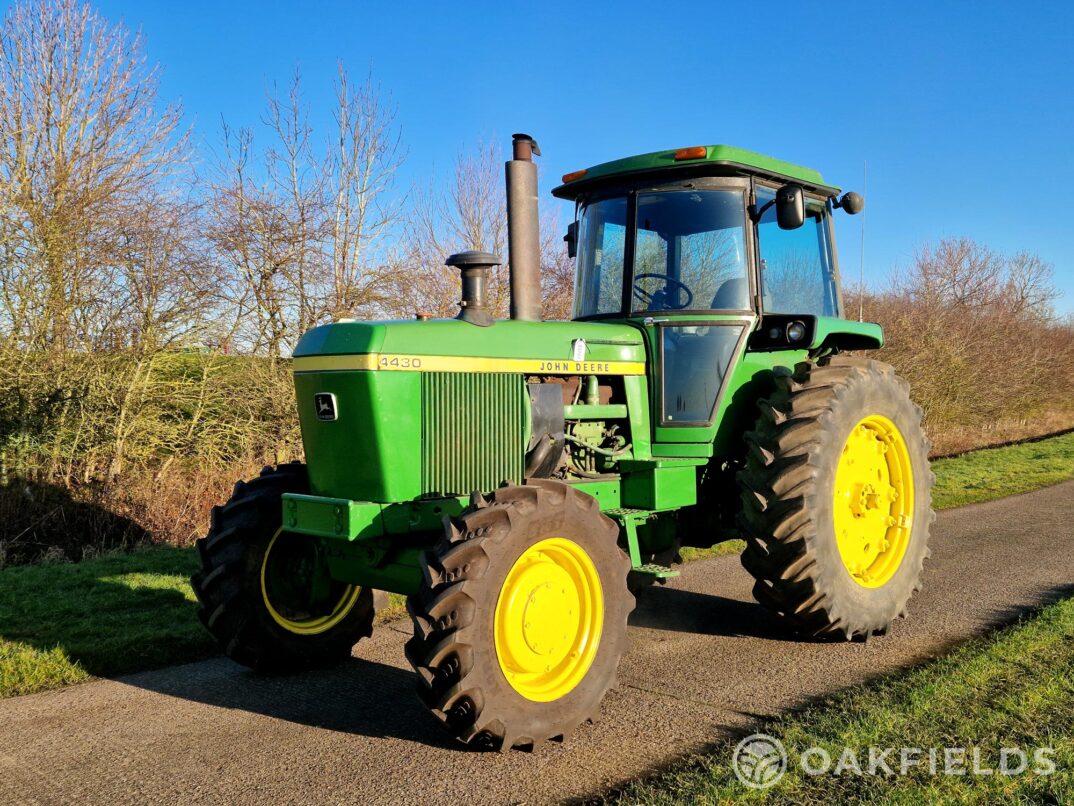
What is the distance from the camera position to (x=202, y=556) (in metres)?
4.57

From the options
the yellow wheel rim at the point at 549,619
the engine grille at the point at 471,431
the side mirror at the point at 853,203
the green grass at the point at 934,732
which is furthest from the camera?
the side mirror at the point at 853,203

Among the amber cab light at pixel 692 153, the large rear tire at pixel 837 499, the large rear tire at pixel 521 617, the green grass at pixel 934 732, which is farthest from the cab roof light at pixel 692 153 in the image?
the green grass at pixel 934 732

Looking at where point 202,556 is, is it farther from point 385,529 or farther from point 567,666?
point 567,666

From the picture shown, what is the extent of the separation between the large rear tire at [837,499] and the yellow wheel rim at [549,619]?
122cm

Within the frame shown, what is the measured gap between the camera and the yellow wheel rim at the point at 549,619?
3.69 meters

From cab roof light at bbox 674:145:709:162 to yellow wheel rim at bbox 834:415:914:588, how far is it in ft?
5.85

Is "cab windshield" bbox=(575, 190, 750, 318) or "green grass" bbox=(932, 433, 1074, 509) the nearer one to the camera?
"cab windshield" bbox=(575, 190, 750, 318)

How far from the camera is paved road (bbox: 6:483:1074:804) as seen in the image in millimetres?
3297

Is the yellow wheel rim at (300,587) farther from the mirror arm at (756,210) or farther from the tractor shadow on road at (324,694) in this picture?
the mirror arm at (756,210)

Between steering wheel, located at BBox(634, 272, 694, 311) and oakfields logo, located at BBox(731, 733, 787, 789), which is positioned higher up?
steering wheel, located at BBox(634, 272, 694, 311)

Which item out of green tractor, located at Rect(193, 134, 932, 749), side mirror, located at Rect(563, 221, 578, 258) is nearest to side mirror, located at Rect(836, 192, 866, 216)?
green tractor, located at Rect(193, 134, 932, 749)

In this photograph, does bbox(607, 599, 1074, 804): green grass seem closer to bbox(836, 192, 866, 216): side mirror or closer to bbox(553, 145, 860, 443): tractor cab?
bbox(553, 145, 860, 443): tractor cab

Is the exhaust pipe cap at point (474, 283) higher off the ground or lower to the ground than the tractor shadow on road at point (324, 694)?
higher

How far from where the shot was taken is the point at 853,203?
6168 mm
